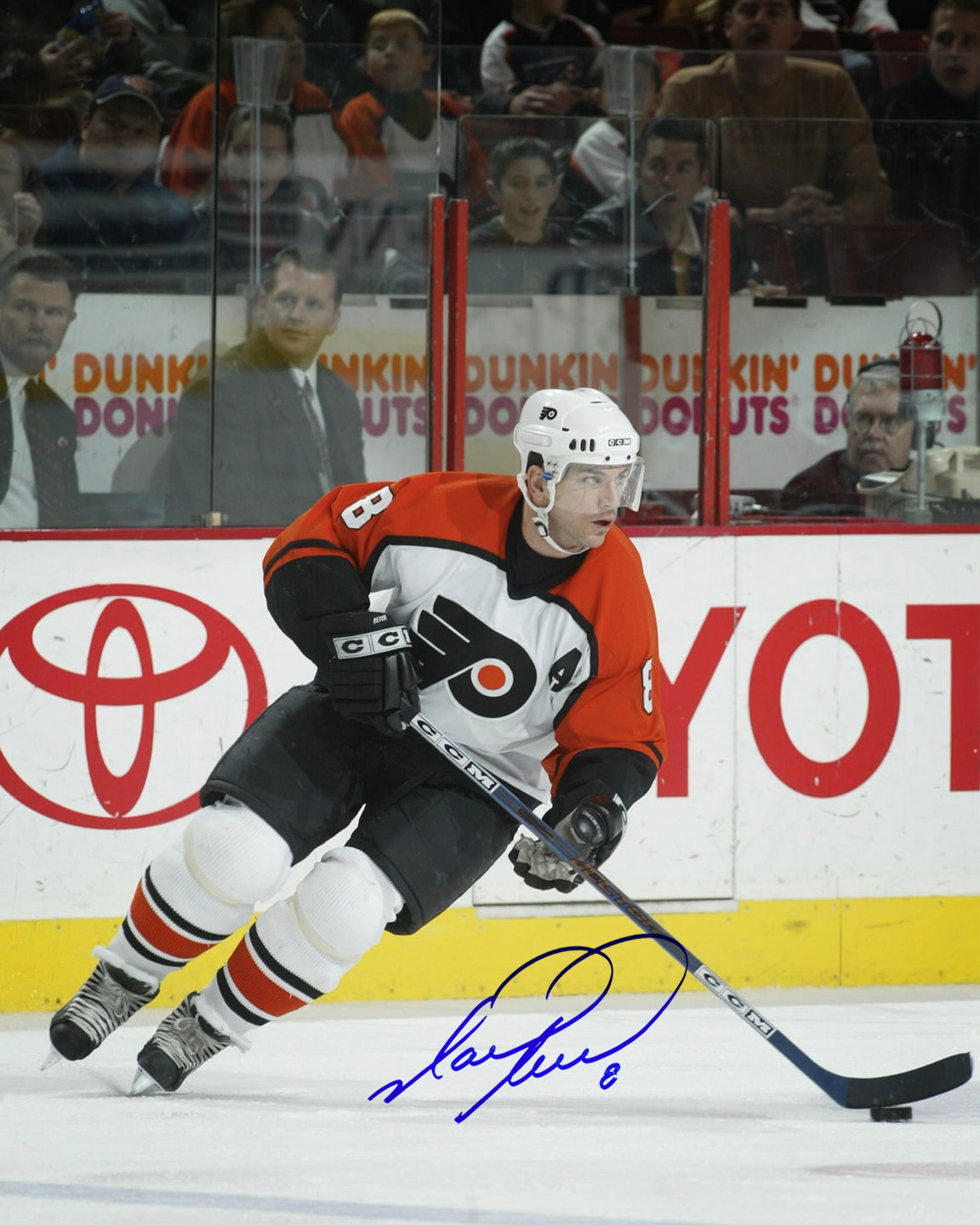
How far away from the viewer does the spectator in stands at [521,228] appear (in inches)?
139

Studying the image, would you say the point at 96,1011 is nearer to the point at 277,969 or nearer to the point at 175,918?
the point at 175,918

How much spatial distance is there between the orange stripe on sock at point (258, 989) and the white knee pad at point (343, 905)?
3.4 inches

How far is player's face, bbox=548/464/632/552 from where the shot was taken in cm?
237

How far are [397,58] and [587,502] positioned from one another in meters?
1.53

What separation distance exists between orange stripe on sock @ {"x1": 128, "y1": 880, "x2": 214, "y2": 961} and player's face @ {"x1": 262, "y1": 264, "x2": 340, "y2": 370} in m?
1.39

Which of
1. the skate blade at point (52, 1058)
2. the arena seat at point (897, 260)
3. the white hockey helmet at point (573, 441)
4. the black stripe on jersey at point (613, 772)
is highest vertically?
the arena seat at point (897, 260)

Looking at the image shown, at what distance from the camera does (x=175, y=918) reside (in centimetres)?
237

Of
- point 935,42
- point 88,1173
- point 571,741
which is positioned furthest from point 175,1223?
point 935,42

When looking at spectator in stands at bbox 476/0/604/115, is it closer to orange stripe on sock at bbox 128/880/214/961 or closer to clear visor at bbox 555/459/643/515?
clear visor at bbox 555/459/643/515

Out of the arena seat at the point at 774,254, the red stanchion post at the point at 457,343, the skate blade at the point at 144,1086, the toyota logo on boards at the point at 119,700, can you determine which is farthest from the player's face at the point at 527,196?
the skate blade at the point at 144,1086

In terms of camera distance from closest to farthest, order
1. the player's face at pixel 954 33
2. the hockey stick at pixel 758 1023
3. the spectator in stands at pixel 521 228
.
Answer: the hockey stick at pixel 758 1023, the spectator in stands at pixel 521 228, the player's face at pixel 954 33

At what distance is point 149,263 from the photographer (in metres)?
3.37

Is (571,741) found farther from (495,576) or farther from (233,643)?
(233,643)

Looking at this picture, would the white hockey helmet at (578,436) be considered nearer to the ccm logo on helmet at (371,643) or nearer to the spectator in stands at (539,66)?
the ccm logo on helmet at (371,643)
